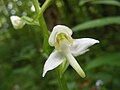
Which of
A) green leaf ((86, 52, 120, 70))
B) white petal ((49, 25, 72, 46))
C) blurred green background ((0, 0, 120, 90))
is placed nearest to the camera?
white petal ((49, 25, 72, 46))

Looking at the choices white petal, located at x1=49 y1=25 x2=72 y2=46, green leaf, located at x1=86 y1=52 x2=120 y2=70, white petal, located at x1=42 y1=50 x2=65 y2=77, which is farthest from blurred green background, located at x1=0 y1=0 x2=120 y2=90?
white petal, located at x1=42 y1=50 x2=65 y2=77

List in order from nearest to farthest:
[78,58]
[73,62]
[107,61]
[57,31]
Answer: [73,62] < [57,31] < [107,61] < [78,58]

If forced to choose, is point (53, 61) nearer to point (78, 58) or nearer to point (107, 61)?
point (107, 61)

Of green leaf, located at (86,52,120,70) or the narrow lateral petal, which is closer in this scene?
the narrow lateral petal

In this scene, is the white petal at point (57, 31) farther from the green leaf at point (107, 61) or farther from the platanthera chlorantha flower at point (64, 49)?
the green leaf at point (107, 61)

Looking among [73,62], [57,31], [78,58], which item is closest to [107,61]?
[57,31]

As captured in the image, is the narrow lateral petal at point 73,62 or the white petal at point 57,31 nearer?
the narrow lateral petal at point 73,62

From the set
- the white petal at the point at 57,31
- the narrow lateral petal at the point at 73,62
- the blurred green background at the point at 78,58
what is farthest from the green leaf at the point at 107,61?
the narrow lateral petal at the point at 73,62

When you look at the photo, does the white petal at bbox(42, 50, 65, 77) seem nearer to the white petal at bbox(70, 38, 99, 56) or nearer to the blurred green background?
the white petal at bbox(70, 38, 99, 56)

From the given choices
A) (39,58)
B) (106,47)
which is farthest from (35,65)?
(106,47)
